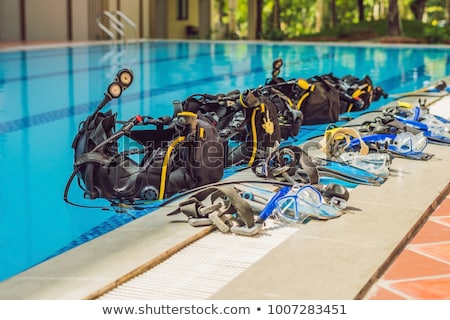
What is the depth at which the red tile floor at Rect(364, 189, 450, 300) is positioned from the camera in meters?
2.63

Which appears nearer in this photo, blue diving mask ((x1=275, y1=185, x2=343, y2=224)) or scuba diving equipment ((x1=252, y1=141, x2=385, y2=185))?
blue diving mask ((x1=275, y1=185, x2=343, y2=224))

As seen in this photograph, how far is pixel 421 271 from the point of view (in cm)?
286

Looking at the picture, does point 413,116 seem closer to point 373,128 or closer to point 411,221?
point 373,128

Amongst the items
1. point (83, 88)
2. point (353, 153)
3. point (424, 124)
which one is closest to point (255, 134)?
point (353, 153)

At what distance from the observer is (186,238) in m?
3.20

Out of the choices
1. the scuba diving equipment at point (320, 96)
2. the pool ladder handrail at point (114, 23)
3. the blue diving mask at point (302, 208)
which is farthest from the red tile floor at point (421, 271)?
the pool ladder handrail at point (114, 23)

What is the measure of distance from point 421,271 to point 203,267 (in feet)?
2.57

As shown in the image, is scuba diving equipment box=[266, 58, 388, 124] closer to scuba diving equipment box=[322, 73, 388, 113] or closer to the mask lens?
scuba diving equipment box=[322, 73, 388, 113]

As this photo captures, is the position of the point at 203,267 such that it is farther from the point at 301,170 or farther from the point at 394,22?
the point at 394,22

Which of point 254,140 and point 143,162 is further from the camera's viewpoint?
point 254,140

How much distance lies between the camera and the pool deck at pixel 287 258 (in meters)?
2.63

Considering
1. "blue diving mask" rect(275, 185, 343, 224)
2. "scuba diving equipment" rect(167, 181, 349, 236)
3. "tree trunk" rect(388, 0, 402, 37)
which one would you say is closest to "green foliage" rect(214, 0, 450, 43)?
"tree trunk" rect(388, 0, 402, 37)

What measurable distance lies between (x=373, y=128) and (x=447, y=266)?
2710mm

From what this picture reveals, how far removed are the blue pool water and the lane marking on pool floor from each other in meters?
0.88
